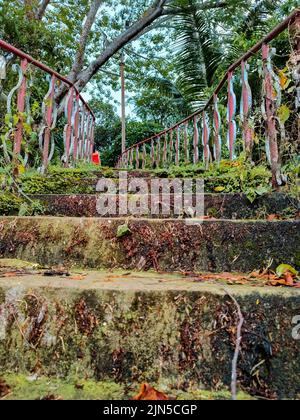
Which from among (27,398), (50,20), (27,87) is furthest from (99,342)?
(50,20)

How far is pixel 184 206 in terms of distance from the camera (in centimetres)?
208

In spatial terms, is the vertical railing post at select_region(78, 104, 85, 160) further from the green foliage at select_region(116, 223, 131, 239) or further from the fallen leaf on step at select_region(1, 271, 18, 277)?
the fallen leaf on step at select_region(1, 271, 18, 277)

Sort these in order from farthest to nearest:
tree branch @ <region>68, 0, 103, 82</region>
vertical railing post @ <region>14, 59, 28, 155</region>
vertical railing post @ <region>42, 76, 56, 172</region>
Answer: tree branch @ <region>68, 0, 103, 82</region> → vertical railing post @ <region>42, 76, 56, 172</region> → vertical railing post @ <region>14, 59, 28, 155</region>

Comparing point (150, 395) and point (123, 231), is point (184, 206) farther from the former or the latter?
point (150, 395)

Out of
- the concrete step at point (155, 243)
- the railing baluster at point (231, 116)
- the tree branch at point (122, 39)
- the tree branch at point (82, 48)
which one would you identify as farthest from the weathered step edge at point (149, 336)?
the tree branch at point (122, 39)

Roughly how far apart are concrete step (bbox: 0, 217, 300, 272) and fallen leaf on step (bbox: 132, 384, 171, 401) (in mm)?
638

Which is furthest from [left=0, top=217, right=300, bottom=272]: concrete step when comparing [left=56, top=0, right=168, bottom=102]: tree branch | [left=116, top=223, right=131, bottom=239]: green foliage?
[left=56, top=0, right=168, bottom=102]: tree branch

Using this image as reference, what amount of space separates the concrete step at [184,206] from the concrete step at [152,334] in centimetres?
85

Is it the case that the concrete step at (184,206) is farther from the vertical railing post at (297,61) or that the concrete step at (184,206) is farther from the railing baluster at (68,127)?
the railing baluster at (68,127)

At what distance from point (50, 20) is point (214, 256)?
7817 mm

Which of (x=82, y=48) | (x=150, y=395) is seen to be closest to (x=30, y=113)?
(x=150, y=395)

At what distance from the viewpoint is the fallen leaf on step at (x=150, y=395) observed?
3.23ft

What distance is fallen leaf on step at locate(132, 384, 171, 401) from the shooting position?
98 cm
